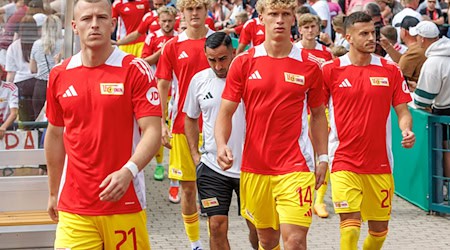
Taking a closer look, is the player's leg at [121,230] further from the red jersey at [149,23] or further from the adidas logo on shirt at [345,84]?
the red jersey at [149,23]

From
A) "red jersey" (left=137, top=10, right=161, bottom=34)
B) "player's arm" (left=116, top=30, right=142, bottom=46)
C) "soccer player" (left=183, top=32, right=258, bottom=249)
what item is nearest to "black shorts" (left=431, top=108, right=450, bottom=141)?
"soccer player" (left=183, top=32, right=258, bottom=249)

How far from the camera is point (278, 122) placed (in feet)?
27.0

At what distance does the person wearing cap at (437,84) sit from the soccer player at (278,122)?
13.1 feet

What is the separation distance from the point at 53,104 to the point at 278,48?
2125mm

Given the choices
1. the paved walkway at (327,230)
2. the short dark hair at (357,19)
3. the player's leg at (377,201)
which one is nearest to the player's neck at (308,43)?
the paved walkway at (327,230)

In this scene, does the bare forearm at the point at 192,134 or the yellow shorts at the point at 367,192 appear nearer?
the yellow shorts at the point at 367,192

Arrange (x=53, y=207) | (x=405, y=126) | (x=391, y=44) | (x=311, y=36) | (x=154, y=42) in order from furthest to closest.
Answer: (x=154, y=42) → (x=391, y=44) → (x=311, y=36) → (x=405, y=126) → (x=53, y=207)

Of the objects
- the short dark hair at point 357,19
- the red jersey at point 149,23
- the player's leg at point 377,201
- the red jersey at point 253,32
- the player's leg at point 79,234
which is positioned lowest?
the red jersey at point 149,23

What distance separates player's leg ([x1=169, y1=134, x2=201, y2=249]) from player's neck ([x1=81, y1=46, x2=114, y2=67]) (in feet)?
13.0

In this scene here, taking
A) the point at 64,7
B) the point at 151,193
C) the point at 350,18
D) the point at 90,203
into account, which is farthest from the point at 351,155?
the point at 151,193

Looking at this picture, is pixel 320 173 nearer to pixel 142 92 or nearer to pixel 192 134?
pixel 192 134

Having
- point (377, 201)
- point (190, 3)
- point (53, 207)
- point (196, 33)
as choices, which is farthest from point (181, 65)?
point (53, 207)

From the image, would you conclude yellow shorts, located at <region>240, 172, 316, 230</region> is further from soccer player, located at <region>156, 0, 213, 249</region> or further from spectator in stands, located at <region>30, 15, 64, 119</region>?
soccer player, located at <region>156, 0, 213, 249</region>

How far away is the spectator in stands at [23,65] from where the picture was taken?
9.09 metres
